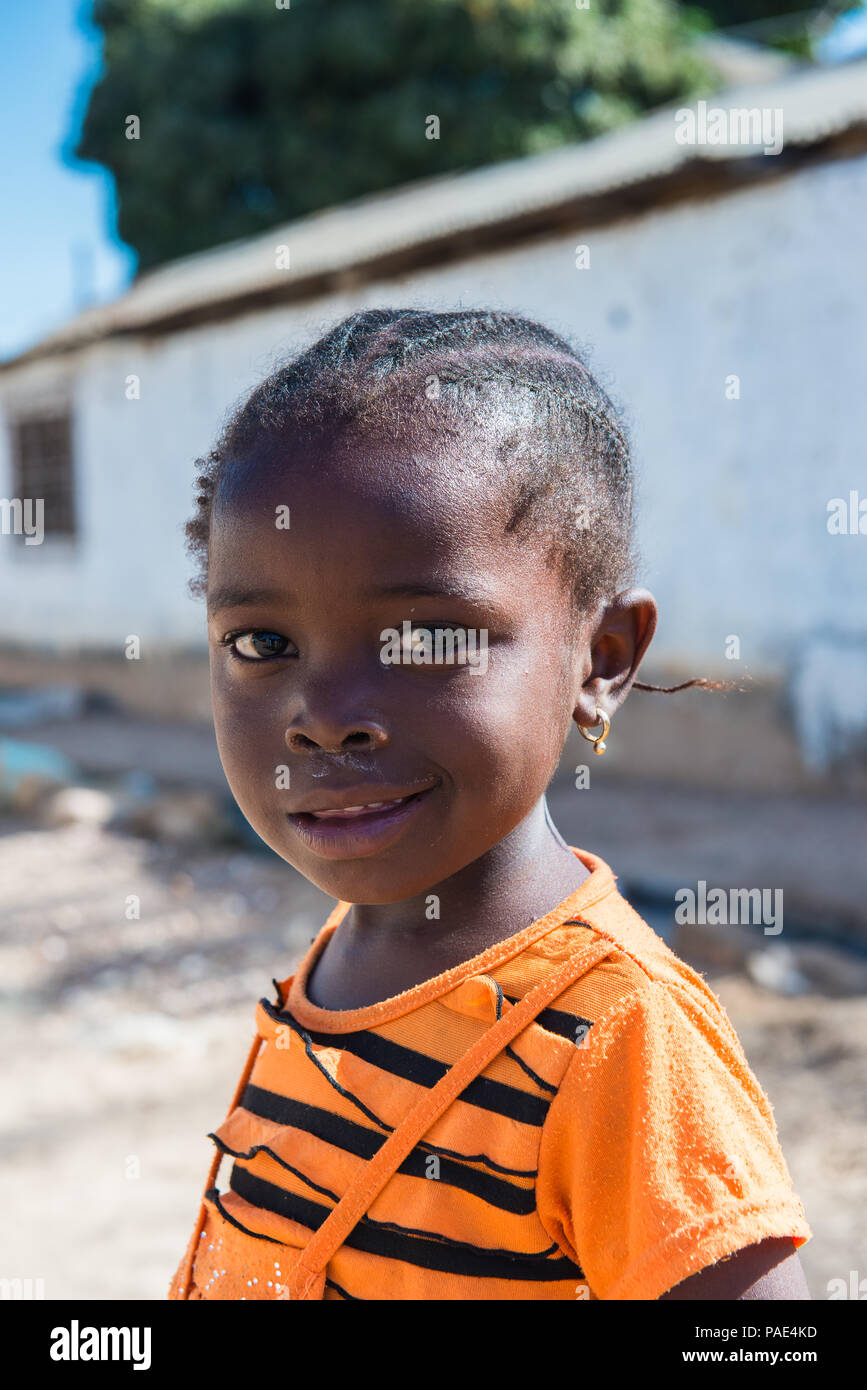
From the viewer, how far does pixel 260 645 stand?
1065 millimetres

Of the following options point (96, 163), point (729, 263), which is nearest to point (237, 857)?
point (729, 263)

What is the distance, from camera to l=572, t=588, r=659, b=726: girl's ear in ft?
3.86

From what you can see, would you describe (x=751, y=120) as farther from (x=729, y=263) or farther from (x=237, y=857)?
(x=237, y=857)

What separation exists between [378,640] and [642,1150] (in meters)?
0.46

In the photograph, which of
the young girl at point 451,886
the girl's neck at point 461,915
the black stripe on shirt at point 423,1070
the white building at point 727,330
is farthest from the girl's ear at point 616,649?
the white building at point 727,330

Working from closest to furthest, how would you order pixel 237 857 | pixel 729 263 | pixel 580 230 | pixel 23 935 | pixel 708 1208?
pixel 708 1208
pixel 23 935
pixel 237 857
pixel 729 263
pixel 580 230

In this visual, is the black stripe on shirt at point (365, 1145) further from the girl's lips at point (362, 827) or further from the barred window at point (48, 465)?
the barred window at point (48, 465)

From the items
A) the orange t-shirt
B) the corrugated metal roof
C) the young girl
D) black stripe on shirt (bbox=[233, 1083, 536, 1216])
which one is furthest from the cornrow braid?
the corrugated metal roof

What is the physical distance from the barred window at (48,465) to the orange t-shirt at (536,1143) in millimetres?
9897

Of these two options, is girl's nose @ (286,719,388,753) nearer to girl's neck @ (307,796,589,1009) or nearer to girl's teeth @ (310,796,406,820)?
girl's teeth @ (310,796,406,820)

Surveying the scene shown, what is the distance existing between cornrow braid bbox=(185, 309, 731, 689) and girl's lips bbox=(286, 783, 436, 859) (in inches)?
10.7

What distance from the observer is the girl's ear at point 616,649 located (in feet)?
3.86

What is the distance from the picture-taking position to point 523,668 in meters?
1.05

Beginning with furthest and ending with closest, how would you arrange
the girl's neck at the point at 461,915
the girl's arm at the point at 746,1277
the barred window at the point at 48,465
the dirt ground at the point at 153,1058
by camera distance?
the barred window at the point at 48,465, the dirt ground at the point at 153,1058, the girl's neck at the point at 461,915, the girl's arm at the point at 746,1277
